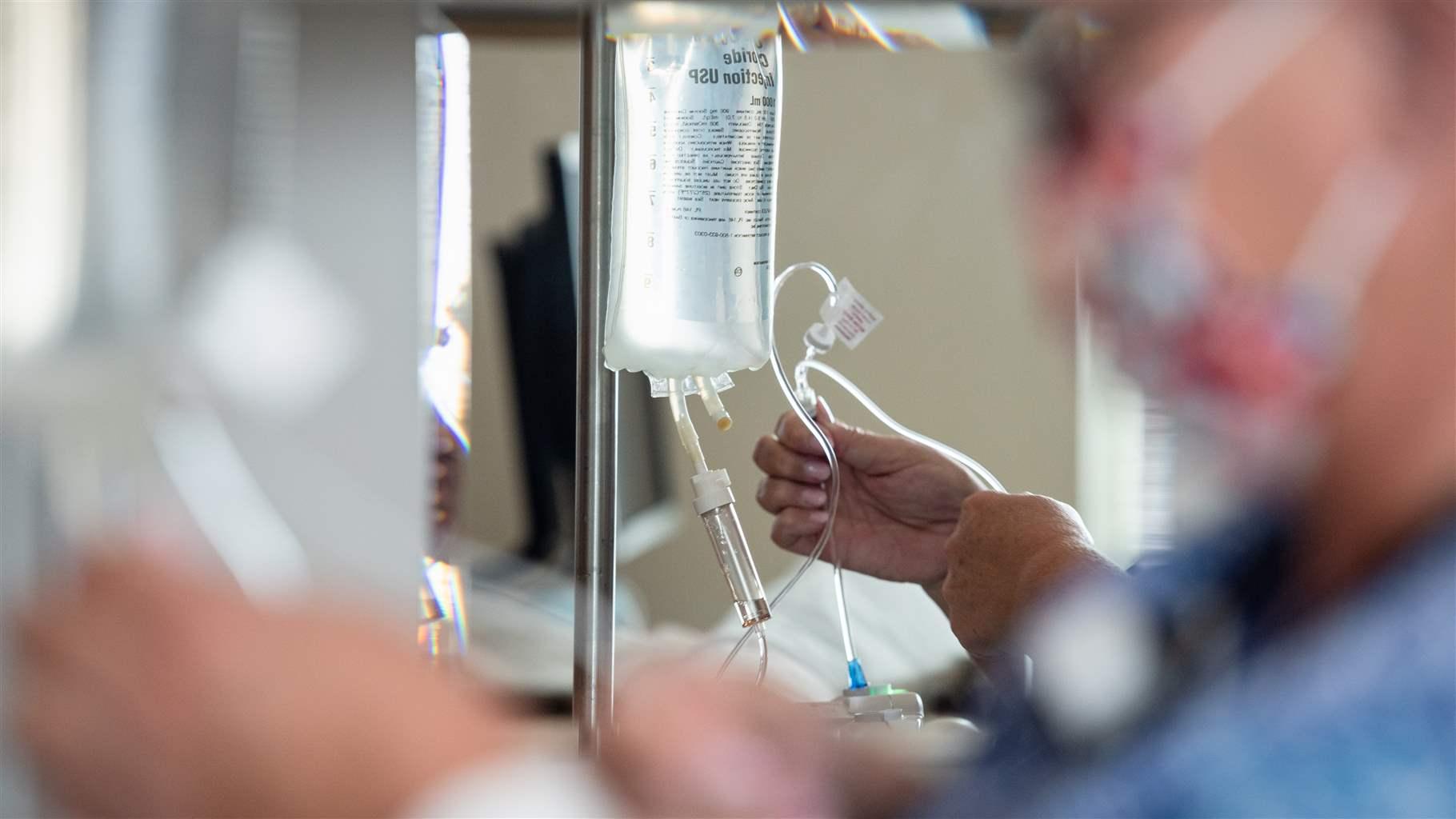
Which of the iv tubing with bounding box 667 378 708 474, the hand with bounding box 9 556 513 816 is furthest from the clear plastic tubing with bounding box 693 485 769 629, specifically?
the hand with bounding box 9 556 513 816

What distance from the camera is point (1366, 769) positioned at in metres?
0.45

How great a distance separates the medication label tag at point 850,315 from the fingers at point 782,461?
109 mm

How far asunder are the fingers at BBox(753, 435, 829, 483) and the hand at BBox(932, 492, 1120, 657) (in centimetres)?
14

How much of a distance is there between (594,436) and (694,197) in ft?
0.77

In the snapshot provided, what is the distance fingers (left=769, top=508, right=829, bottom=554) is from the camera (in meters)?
1.03

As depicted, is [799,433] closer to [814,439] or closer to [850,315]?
[814,439]

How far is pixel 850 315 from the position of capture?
1008 millimetres

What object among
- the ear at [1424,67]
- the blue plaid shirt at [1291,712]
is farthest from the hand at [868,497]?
the ear at [1424,67]

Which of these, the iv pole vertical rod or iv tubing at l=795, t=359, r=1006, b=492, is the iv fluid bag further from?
iv tubing at l=795, t=359, r=1006, b=492

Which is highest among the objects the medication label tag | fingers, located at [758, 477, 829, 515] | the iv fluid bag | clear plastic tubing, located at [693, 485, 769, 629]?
the iv fluid bag

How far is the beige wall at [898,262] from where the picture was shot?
3.07 feet

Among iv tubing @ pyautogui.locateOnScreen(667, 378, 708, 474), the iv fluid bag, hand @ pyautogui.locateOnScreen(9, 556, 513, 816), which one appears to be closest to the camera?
hand @ pyautogui.locateOnScreen(9, 556, 513, 816)

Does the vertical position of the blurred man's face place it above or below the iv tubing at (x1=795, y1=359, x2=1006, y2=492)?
above

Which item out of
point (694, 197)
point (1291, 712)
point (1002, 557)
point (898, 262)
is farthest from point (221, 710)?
point (898, 262)
